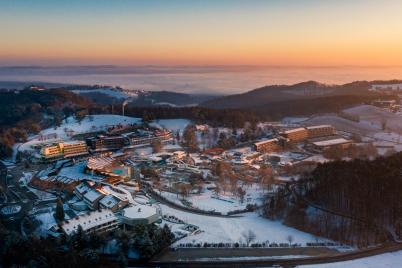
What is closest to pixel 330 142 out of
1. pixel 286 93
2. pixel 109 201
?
pixel 109 201

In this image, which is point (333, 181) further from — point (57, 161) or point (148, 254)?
point (57, 161)

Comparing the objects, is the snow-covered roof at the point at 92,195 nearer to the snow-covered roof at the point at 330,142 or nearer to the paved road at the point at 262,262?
the paved road at the point at 262,262

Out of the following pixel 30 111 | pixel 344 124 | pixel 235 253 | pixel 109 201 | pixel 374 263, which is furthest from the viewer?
pixel 30 111

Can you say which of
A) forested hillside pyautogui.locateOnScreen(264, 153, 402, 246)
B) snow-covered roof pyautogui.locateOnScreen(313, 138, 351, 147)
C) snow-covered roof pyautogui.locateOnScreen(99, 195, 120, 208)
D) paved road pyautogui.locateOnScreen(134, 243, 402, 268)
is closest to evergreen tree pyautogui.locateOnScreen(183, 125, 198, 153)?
snow-covered roof pyautogui.locateOnScreen(313, 138, 351, 147)

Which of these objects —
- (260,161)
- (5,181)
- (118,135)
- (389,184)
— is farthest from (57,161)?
(389,184)

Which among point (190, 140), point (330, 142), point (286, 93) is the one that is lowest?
point (330, 142)

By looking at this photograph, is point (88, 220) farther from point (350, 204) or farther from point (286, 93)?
point (286, 93)

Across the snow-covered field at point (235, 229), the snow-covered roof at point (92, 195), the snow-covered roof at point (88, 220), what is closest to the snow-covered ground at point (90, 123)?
the snow-covered roof at point (92, 195)
